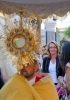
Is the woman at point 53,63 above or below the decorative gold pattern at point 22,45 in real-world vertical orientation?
below

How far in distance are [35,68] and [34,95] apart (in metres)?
0.28

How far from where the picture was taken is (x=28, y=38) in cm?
207

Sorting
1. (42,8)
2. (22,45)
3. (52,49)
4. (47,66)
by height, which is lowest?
(47,66)

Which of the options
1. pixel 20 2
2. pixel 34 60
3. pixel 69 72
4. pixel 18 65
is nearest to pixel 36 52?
pixel 34 60

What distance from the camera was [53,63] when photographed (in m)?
3.65

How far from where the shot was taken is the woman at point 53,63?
11.6 ft

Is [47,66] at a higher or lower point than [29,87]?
lower

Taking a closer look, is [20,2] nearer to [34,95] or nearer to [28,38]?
[28,38]

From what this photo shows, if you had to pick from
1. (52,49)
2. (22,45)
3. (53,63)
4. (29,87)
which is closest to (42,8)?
(52,49)

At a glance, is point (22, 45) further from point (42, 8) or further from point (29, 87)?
point (42, 8)

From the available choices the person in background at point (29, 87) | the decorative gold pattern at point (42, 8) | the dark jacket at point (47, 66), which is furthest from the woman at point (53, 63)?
the person in background at point (29, 87)

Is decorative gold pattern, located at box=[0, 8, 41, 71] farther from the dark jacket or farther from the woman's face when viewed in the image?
the woman's face

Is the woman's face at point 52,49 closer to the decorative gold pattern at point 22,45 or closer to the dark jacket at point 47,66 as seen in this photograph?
the dark jacket at point 47,66

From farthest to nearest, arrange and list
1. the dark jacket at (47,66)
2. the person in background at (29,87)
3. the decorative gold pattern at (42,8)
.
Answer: the decorative gold pattern at (42,8) → the dark jacket at (47,66) → the person in background at (29,87)
